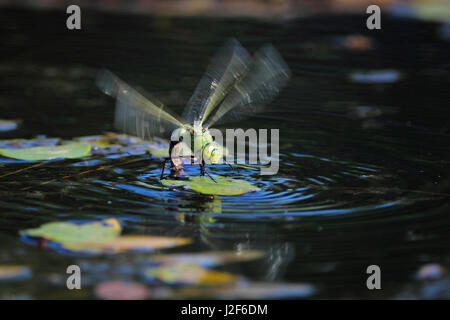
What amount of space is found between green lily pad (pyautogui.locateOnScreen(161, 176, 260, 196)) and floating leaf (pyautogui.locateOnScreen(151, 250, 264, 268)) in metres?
0.77

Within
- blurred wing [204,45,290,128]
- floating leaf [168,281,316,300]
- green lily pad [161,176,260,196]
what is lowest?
floating leaf [168,281,316,300]

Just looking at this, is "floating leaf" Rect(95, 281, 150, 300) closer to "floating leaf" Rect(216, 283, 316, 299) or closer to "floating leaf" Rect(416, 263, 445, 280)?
"floating leaf" Rect(216, 283, 316, 299)

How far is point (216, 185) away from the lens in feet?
13.7

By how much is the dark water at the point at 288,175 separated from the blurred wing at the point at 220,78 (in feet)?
1.79

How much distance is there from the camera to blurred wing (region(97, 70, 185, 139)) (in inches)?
157

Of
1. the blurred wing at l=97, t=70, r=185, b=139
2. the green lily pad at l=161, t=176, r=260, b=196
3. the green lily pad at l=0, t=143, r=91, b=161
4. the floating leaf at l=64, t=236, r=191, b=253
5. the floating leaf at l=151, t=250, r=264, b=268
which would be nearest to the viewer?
the floating leaf at l=151, t=250, r=264, b=268

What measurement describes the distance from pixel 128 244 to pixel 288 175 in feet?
5.02

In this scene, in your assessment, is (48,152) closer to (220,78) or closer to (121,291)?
(220,78)

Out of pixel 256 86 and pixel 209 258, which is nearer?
pixel 209 258

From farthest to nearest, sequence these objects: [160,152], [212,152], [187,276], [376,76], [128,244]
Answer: [376,76], [160,152], [212,152], [128,244], [187,276]

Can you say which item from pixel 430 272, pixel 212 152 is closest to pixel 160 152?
pixel 212 152

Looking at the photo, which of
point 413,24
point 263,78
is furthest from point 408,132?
point 413,24

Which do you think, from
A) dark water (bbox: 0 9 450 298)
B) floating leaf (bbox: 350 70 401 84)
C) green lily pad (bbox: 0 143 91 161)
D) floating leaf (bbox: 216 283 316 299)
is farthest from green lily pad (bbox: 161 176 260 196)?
floating leaf (bbox: 350 70 401 84)

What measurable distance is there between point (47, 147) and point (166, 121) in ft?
4.23
